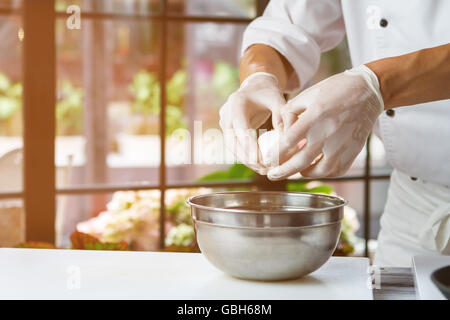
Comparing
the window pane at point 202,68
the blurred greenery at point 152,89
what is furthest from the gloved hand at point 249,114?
the window pane at point 202,68

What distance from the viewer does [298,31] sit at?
1.58 m

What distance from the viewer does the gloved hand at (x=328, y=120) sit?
111 centimetres

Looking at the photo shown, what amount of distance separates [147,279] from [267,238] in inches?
7.7

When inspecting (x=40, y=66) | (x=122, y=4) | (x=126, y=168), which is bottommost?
(x=126, y=168)

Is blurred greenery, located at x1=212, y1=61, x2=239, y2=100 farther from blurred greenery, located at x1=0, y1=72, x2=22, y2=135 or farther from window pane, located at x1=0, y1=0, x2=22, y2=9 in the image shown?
window pane, located at x1=0, y1=0, x2=22, y2=9

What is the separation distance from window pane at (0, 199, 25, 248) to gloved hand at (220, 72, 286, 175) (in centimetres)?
Answer: 118

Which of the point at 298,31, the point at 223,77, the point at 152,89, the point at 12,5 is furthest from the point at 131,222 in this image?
the point at 223,77

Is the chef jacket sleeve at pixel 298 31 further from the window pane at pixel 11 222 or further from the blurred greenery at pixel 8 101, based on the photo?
the blurred greenery at pixel 8 101

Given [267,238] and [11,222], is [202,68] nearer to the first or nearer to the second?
[11,222]

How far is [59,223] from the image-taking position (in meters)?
2.55

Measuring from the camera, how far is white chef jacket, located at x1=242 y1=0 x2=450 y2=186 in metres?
1.42
